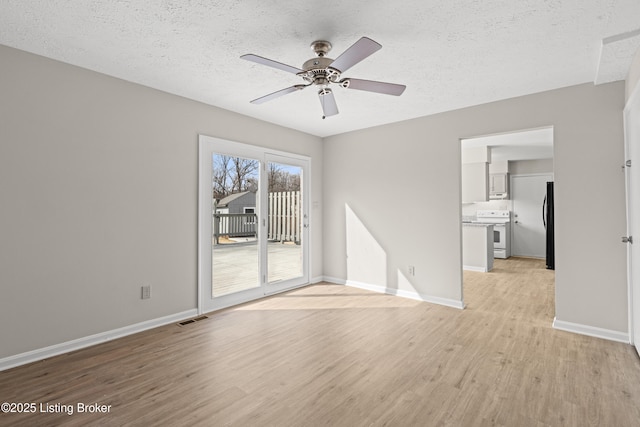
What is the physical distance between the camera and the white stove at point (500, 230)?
7465 mm

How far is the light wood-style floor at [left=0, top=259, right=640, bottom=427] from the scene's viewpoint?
1904 mm

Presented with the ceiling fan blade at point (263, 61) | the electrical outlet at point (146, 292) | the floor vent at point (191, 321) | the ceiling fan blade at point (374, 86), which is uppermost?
the ceiling fan blade at point (263, 61)

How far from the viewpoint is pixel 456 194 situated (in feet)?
13.2

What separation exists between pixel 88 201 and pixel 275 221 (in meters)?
2.35

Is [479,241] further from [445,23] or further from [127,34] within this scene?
[127,34]

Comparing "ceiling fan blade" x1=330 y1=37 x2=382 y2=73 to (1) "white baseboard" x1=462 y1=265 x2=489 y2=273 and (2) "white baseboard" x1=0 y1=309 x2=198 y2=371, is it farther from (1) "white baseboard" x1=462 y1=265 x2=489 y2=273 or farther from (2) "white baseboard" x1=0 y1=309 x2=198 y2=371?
(1) "white baseboard" x1=462 y1=265 x2=489 y2=273

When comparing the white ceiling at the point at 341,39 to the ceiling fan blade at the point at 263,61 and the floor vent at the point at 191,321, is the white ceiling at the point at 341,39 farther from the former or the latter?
the floor vent at the point at 191,321

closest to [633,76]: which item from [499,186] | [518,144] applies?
[518,144]

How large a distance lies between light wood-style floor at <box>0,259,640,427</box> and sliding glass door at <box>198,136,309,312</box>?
0.62 m

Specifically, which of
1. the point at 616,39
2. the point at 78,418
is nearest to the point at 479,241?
the point at 616,39

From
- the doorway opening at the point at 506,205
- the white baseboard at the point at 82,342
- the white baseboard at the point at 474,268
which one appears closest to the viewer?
the white baseboard at the point at 82,342

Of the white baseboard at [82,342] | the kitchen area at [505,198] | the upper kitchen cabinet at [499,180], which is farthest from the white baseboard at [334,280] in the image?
the upper kitchen cabinet at [499,180]

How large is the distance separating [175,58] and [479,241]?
591 centimetres

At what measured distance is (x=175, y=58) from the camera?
267cm
